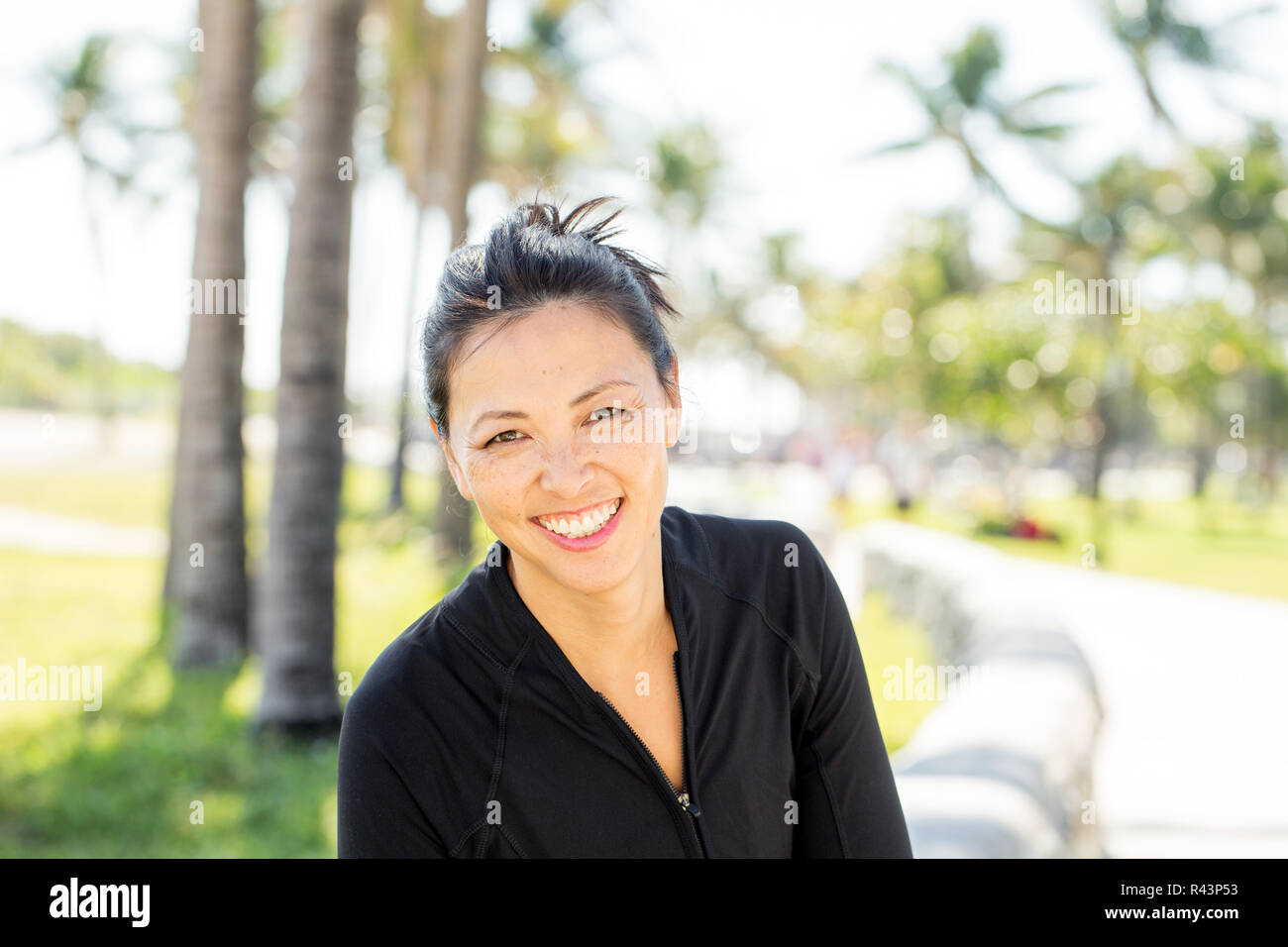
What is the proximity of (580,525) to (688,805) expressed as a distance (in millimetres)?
535

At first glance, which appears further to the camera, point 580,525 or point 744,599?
point 744,599

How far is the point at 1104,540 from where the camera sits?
2136 centimetres

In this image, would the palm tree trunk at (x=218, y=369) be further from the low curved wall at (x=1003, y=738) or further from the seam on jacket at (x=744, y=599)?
the seam on jacket at (x=744, y=599)

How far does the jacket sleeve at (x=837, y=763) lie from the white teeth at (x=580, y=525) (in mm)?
437

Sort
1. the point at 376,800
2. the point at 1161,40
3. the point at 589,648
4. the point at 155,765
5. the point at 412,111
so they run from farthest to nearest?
the point at 1161,40 < the point at 412,111 < the point at 155,765 < the point at 589,648 < the point at 376,800

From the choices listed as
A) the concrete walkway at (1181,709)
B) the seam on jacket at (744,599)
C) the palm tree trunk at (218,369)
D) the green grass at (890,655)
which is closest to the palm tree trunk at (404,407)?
the concrete walkway at (1181,709)

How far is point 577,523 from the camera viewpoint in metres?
2.08

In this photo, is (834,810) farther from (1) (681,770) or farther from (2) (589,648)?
(2) (589,648)

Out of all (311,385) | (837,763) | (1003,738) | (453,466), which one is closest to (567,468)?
(453,466)

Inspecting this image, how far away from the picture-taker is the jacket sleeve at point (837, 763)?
221cm
